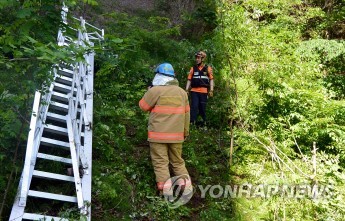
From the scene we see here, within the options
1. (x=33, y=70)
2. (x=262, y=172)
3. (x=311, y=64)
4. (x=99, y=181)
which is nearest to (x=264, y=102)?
(x=262, y=172)

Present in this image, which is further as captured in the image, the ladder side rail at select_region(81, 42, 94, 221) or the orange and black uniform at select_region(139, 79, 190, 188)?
the orange and black uniform at select_region(139, 79, 190, 188)

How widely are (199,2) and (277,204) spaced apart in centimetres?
1047

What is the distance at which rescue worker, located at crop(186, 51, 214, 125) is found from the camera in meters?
7.62

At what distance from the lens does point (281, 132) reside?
22.6 feet

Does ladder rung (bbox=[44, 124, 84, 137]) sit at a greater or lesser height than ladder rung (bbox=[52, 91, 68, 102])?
lesser

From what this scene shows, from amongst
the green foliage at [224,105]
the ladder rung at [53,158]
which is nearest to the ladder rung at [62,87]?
the green foliage at [224,105]

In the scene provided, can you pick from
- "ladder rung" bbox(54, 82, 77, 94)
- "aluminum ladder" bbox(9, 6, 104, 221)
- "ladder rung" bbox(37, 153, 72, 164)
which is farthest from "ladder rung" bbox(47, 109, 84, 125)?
"ladder rung" bbox(54, 82, 77, 94)

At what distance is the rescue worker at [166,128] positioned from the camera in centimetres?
511

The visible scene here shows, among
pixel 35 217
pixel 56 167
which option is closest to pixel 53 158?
pixel 56 167

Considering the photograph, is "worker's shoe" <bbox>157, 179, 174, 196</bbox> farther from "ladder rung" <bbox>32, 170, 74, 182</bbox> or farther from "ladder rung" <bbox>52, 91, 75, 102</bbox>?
"ladder rung" <bbox>52, 91, 75, 102</bbox>

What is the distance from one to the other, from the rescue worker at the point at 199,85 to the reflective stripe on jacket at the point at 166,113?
7.83 ft

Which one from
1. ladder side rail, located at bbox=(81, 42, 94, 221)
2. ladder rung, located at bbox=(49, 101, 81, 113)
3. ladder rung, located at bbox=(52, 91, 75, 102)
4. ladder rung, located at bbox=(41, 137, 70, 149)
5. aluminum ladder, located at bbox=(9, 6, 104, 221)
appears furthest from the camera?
ladder rung, located at bbox=(52, 91, 75, 102)

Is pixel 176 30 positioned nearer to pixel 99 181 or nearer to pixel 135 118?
pixel 135 118

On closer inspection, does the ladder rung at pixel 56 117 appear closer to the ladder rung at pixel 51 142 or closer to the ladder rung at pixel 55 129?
the ladder rung at pixel 55 129
